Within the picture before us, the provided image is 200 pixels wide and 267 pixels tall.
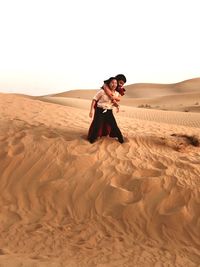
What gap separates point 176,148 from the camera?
25.8 feet

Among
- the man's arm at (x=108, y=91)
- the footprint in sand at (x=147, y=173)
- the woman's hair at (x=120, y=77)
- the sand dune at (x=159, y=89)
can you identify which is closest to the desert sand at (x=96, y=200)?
the footprint in sand at (x=147, y=173)

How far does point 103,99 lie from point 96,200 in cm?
219

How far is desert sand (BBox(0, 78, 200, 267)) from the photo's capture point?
478 cm

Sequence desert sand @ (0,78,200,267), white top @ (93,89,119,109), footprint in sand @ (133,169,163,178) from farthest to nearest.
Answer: white top @ (93,89,119,109) < footprint in sand @ (133,169,163,178) < desert sand @ (0,78,200,267)

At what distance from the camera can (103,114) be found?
7.55 meters

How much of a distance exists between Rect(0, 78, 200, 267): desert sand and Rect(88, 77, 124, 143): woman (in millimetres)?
181

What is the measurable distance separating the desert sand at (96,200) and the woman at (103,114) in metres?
0.18

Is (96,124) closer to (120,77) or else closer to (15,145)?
(120,77)

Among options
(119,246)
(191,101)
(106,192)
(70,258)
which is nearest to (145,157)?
(106,192)

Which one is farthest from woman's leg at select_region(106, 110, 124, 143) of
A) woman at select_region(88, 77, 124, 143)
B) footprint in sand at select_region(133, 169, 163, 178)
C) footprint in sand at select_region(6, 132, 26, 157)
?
footprint in sand at select_region(6, 132, 26, 157)

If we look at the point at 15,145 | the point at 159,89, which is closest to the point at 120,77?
the point at 15,145

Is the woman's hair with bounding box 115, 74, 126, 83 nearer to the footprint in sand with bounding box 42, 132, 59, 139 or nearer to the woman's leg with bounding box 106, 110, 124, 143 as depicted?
the woman's leg with bounding box 106, 110, 124, 143

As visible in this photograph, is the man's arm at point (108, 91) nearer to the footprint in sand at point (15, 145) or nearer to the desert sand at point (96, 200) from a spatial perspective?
the desert sand at point (96, 200)

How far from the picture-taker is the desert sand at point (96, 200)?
15.7 ft
